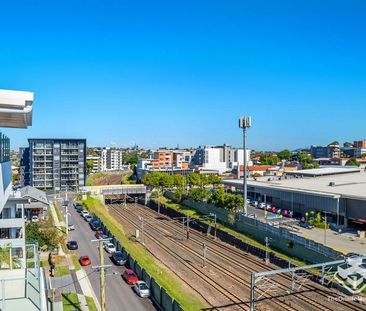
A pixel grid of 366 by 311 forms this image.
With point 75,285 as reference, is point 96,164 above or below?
above

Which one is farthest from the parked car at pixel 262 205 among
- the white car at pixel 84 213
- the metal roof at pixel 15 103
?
the metal roof at pixel 15 103

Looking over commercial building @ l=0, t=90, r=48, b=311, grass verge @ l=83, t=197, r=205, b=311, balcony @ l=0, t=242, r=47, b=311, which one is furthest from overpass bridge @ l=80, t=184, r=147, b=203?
balcony @ l=0, t=242, r=47, b=311

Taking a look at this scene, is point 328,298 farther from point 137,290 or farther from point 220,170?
point 220,170

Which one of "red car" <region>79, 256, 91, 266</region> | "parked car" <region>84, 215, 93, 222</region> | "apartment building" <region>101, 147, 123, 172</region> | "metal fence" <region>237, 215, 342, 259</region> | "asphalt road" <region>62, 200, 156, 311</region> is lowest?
"asphalt road" <region>62, 200, 156, 311</region>

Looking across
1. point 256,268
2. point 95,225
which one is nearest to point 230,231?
point 256,268

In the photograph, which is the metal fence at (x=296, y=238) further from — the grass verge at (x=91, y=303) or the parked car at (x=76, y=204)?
the parked car at (x=76, y=204)

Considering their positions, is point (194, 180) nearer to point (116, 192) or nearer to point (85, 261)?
point (116, 192)

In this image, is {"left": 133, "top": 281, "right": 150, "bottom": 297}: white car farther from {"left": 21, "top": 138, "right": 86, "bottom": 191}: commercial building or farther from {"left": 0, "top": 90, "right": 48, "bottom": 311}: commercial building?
{"left": 21, "top": 138, "right": 86, "bottom": 191}: commercial building
